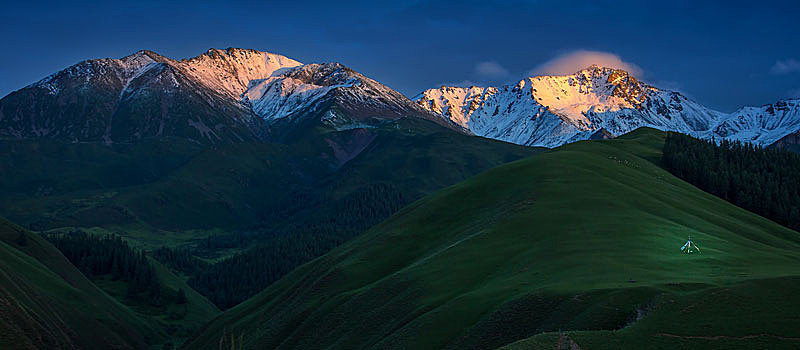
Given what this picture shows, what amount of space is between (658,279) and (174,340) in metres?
154

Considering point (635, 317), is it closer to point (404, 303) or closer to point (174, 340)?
point (404, 303)

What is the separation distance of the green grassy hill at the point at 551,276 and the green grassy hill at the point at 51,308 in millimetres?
23326

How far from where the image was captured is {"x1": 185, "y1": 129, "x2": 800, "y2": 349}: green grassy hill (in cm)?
3712

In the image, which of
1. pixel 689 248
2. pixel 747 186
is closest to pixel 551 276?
pixel 689 248

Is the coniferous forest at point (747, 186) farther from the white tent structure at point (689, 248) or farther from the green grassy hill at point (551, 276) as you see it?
the white tent structure at point (689, 248)

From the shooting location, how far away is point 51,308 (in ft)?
405

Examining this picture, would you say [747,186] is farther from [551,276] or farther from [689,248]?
[551,276]

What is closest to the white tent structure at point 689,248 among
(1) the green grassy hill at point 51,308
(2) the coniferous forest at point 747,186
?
(1) the green grassy hill at point 51,308

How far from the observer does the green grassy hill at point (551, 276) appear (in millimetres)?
37125

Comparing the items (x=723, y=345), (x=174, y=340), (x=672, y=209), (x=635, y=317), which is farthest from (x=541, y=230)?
(x=174, y=340)

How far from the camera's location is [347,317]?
80188 mm

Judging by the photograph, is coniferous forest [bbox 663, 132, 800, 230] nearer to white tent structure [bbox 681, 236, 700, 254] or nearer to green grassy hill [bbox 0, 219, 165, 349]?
white tent structure [bbox 681, 236, 700, 254]

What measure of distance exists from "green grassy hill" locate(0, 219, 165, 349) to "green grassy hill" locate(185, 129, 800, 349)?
23.3 metres

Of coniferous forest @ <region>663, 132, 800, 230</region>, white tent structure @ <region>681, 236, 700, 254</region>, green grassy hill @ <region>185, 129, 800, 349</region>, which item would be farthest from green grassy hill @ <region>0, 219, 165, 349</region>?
coniferous forest @ <region>663, 132, 800, 230</region>
